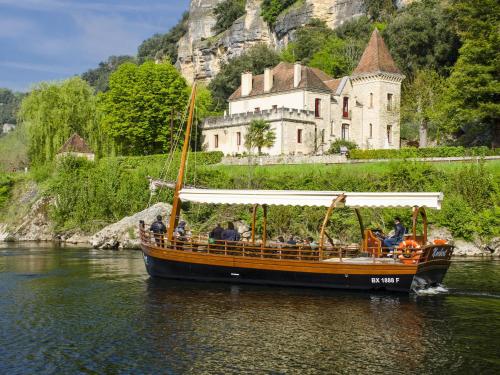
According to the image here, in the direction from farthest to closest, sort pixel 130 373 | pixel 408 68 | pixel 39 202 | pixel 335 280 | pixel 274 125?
pixel 408 68 < pixel 274 125 < pixel 39 202 < pixel 335 280 < pixel 130 373

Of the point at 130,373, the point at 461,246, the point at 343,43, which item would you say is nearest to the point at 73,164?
the point at 461,246

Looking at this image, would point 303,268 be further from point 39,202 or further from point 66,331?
point 39,202

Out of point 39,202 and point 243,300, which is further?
point 39,202

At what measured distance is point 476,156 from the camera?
4494cm

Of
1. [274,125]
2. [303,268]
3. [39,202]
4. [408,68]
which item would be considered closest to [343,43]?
[408,68]

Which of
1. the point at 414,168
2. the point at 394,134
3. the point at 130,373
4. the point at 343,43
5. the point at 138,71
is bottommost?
the point at 130,373

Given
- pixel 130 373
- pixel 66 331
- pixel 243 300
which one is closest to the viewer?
pixel 130 373

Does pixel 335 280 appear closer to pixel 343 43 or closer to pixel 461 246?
pixel 461 246

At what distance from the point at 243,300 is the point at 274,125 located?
4029 cm

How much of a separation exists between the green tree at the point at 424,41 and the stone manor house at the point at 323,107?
743cm

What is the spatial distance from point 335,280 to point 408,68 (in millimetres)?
55138

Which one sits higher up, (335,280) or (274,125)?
(274,125)

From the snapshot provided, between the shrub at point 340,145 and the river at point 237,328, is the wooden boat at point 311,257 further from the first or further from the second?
the shrub at point 340,145

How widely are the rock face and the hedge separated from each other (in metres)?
51.1
